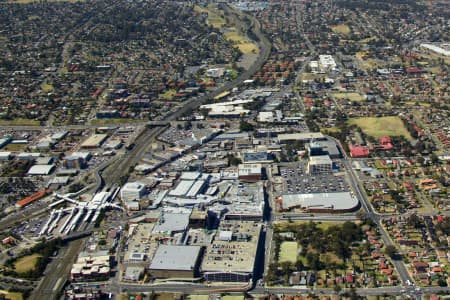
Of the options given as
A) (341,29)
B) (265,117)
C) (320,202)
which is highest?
(320,202)

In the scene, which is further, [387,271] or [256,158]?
[256,158]

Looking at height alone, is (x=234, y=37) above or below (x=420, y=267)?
below

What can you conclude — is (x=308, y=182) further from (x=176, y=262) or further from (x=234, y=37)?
(x=234, y=37)

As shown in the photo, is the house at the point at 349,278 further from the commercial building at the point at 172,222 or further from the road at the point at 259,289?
the commercial building at the point at 172,222

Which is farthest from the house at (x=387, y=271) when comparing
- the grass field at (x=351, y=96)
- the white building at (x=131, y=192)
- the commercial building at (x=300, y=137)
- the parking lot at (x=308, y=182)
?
the grass field at (x=351, y=96)

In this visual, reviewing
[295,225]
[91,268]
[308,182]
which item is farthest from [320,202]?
[91,268]

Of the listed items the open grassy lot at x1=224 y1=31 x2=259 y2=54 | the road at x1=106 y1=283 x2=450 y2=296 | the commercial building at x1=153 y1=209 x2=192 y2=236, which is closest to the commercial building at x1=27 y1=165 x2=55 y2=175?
the commercial building at x1=153 y1=209 x2=192 y2=236

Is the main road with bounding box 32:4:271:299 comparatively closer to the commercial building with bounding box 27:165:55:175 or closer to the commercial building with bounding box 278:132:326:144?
the commercial building with bounding box 27:165:55:175
